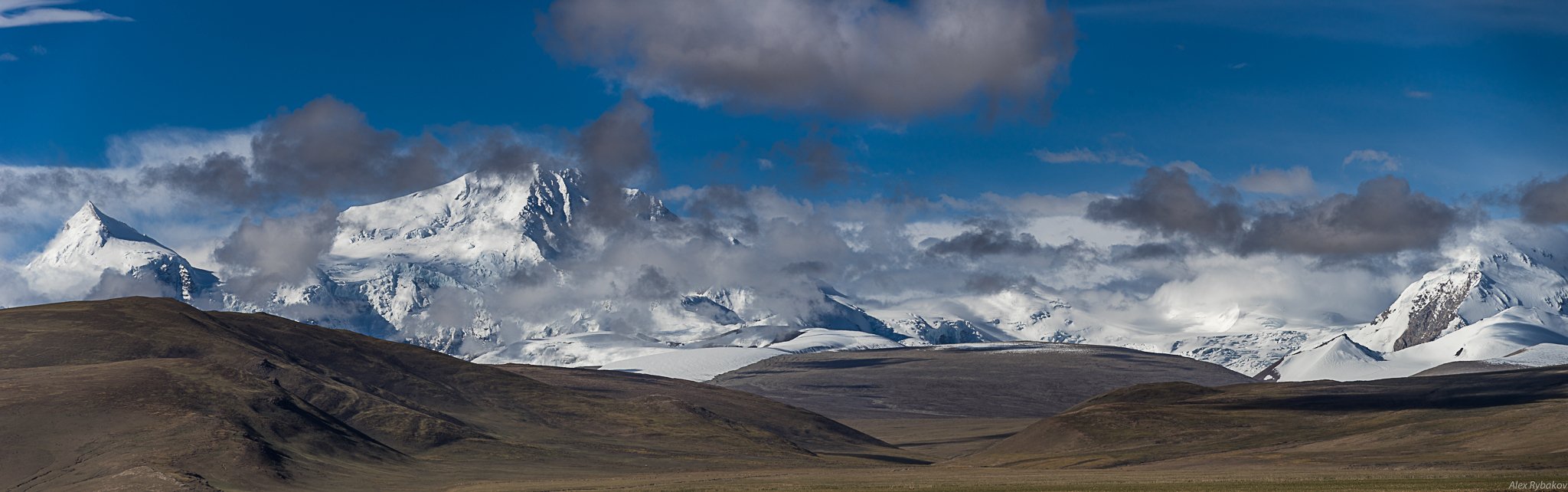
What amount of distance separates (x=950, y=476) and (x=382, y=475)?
69302 millimetres

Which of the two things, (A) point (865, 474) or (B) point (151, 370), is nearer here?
(A) point (865, 474)

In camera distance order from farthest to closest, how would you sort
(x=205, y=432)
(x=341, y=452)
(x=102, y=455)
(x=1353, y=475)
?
1. (x=341, y=452)
2. (x=205, y=432)
3. (x=102, y=455)
4. (x=1353, y=475)

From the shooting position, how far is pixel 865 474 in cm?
18150

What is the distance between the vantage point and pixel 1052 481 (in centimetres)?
14862

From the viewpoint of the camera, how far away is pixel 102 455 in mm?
160375

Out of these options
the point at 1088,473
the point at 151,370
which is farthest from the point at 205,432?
the point at 1088,473

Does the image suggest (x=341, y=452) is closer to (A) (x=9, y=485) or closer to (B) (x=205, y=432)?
(B) (x=205, y=432)

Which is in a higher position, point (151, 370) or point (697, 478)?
point (151, 370)

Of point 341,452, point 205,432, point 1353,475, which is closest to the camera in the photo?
point 1353,475

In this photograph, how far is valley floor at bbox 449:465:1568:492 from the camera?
118000mm

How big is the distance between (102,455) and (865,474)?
8491 cm

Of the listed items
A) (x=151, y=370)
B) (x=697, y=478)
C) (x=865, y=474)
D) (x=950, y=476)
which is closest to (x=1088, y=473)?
(x=950, y=476)

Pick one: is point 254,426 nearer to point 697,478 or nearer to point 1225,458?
point 697,478

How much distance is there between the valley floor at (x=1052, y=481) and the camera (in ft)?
387
